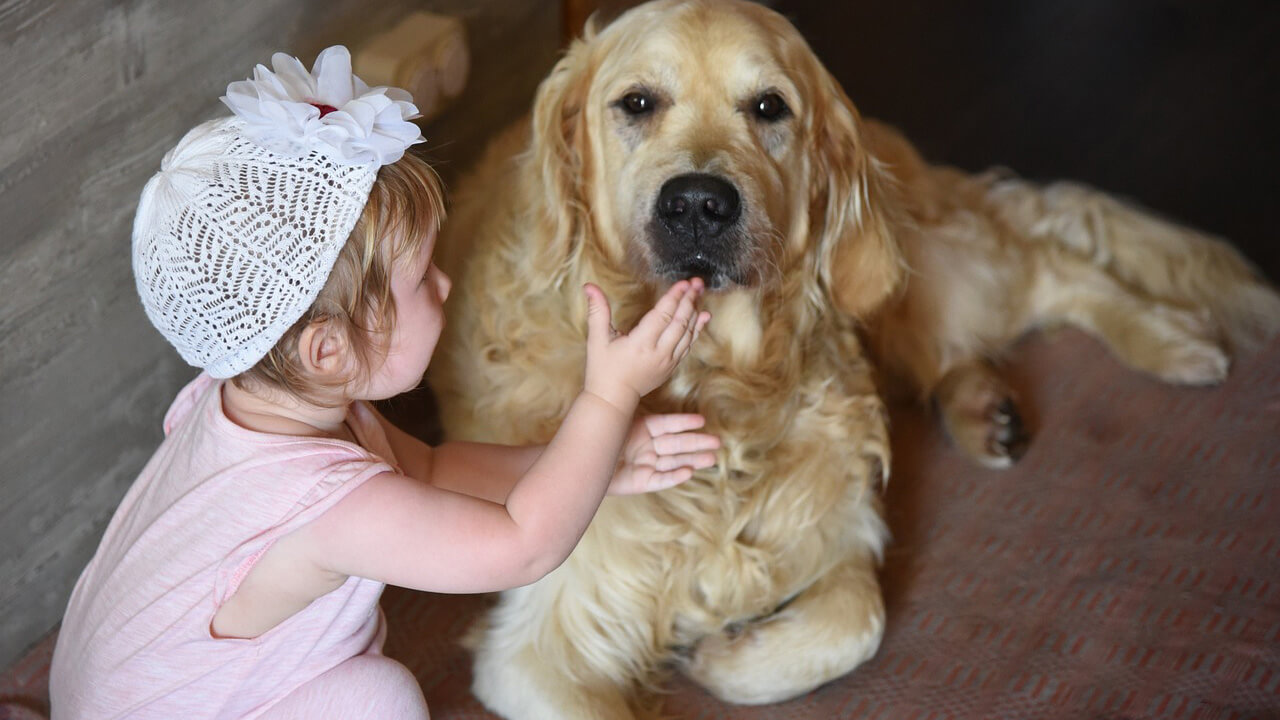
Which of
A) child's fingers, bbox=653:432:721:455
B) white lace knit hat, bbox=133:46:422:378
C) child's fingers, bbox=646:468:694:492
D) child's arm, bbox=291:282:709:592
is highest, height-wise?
white lace knit hat, bbox=133:46:422:378

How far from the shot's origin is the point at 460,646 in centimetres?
181

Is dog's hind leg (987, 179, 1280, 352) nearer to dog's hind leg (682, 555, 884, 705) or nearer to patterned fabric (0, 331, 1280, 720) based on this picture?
patterned fabric (0, 331, 1280, 720)

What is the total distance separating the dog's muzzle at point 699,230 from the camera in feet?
5.01

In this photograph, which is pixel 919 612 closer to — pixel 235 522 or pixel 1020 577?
pixel 1020 577

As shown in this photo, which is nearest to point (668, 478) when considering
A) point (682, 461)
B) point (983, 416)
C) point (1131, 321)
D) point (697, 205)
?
point (682, 461)

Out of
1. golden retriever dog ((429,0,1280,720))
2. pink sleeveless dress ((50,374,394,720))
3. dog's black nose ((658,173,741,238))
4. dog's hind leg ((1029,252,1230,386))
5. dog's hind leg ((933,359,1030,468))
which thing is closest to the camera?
pink sleeveless dress ((50,374,394,720))

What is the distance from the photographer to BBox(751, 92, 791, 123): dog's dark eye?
5.43ft

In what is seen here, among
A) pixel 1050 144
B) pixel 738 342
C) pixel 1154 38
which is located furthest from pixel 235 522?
pixel 1154 38

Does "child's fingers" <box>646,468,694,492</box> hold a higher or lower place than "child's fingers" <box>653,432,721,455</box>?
lower

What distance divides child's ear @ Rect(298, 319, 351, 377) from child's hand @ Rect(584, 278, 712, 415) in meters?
0.26

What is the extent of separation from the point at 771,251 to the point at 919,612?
66cm

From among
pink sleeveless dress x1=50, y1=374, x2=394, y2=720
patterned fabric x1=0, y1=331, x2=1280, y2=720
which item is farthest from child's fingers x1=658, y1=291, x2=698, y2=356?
patterned fabric x1=0, y1=331, x2=1280, y2=720

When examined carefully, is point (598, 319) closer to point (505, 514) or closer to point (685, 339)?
point (685, 339)

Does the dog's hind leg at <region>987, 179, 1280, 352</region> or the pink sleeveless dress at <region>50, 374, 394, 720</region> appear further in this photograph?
the dog's hind leg at <region>987, 179, 1280, 352</region>
